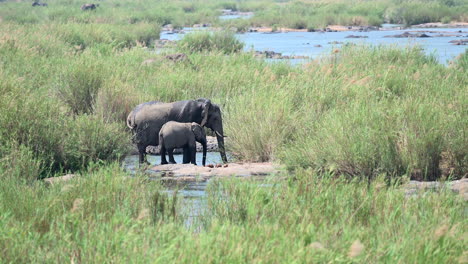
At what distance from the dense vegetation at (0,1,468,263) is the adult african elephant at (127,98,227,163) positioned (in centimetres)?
38

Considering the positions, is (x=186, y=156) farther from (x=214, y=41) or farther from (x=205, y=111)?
(x=214, y=41)

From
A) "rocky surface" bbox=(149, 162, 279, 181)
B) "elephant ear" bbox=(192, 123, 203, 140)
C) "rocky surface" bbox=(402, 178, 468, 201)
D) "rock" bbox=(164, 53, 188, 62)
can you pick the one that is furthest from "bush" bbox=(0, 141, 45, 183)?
"rock" bbox=(164, 53, 188, 62)

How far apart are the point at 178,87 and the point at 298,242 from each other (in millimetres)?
10992

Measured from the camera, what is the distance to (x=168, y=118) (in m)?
13.5

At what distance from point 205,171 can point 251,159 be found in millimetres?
1719

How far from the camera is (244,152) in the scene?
44.7 feet

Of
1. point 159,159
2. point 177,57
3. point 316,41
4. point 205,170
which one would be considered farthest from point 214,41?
point 205,170

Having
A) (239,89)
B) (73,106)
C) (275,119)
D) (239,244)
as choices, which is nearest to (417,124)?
(275,119)

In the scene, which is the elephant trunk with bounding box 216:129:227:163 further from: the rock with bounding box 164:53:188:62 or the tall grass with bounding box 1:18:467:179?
the rock with bounding box 164:53:188:62

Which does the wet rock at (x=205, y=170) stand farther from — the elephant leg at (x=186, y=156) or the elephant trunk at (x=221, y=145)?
the elephant trunk at (x=221, y=145)

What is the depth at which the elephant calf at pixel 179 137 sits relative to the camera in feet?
41.9

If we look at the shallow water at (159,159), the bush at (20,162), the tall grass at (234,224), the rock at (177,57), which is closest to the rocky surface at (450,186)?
the tall grass at (234,224)

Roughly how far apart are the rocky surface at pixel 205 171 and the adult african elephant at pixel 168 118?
0.98 meters

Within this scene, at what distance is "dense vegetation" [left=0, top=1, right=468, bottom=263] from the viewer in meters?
6.14
